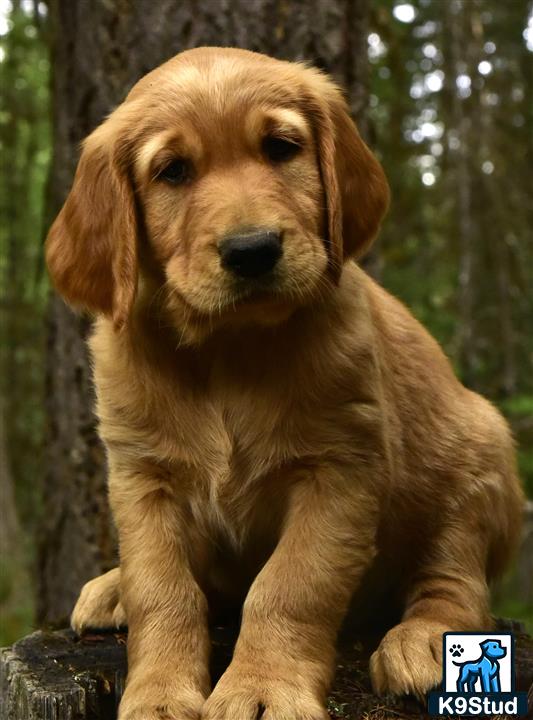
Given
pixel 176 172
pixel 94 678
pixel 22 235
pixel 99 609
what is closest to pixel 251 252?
pixel 176 172

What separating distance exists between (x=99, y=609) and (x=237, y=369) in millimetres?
1136

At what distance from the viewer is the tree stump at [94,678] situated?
2848 mm

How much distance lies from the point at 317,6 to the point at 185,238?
A: 2.13 metres

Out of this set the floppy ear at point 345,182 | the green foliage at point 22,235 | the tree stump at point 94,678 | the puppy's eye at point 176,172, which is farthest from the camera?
the green foliage at point 22,235

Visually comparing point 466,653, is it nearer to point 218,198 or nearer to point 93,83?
point 218,198

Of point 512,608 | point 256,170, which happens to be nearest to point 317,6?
point 256,170

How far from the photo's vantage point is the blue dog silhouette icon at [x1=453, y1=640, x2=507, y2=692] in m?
2.82

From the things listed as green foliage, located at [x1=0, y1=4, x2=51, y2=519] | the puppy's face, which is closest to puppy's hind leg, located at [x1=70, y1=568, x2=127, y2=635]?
the puppy's face

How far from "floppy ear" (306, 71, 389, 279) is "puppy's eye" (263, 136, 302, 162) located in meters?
0.12

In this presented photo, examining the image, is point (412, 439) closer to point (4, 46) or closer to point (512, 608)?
point (512, 608)

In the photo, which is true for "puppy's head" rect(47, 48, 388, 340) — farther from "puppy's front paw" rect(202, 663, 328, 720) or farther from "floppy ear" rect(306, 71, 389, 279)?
"puppy's front paw" rect(202, 663, 328, 720)

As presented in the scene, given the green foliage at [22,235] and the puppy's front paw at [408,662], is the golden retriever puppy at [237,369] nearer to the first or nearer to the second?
the puppy's front paw at [408,662]

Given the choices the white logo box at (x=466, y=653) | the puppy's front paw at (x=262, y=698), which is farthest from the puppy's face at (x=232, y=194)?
the white logo box at (x=466, y=653)

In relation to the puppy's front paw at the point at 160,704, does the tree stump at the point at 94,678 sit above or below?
below
